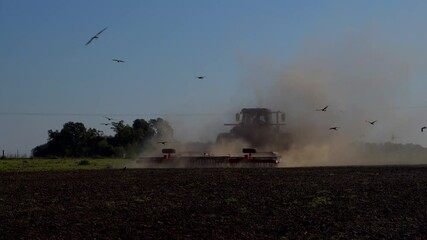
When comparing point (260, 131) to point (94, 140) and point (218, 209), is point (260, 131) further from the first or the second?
point (94, 140)

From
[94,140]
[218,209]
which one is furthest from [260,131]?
[94,140]

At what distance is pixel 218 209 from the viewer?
1797 centimetres

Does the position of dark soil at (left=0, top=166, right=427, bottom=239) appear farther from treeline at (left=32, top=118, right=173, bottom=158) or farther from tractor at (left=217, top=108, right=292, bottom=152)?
treeline at (left=32, top=118, right=173, bottom=158)

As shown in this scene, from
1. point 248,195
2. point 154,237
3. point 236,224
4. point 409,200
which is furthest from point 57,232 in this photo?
point 409,200

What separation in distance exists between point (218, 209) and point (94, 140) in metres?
87.5

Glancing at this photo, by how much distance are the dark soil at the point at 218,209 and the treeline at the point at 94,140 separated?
6226cm

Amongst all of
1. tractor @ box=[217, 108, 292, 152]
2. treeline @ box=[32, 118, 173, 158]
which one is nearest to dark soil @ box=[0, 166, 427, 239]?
tractor @ box=[217, 108, 292, 152]

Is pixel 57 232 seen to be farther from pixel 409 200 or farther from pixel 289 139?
pixel 289 139

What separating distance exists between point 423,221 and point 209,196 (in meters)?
6.56

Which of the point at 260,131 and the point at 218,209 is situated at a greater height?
the point at 260,131

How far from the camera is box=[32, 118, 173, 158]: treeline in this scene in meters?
94.2

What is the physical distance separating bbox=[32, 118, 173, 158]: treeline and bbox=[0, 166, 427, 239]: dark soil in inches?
2451

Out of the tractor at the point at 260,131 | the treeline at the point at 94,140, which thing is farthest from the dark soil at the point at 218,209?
the treeline at the point at 94,140

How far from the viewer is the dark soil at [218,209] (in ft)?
49.2
